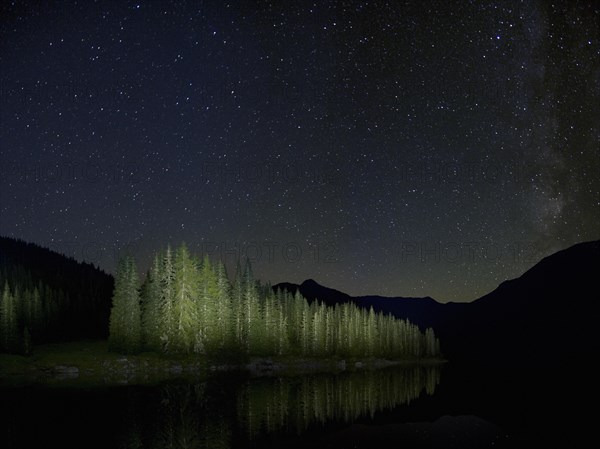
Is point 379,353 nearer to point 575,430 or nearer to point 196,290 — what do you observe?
point 196,290

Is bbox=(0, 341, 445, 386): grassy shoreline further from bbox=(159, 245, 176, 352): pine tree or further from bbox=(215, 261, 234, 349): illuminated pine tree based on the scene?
bbox=(215, 261, 234, 349): illuminated pine tree

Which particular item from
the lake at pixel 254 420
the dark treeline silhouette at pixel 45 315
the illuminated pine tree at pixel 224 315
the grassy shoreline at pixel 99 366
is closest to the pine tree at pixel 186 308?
the grassy shoreline at pixel 99 366

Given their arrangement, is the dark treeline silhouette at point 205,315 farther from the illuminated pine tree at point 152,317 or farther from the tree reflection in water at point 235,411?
the tree reflection in water at point 235,411

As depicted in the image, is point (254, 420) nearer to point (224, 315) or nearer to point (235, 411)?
point (235, 411)

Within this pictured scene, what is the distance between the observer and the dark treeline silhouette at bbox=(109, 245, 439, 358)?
3039 inches

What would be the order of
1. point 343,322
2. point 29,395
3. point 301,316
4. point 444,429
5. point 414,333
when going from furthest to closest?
point 414,333 → point 343,322 → point 301,316 → point 29,395 → point 444,429

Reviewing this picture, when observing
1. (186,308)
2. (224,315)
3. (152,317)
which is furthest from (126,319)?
(224,315)

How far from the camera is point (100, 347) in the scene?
80.8 meters

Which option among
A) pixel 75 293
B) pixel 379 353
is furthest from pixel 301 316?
pixel 75 293

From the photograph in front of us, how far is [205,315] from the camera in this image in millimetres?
82875

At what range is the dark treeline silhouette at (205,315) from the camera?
253ft

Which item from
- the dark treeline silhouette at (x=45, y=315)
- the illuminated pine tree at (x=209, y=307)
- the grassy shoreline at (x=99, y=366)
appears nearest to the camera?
the grassy shoreline at (x=99, y=366)

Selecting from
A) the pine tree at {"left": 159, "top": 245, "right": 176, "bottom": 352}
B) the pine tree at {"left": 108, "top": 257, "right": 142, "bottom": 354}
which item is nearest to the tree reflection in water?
the pine tree at {"left": 108, "top": 257, "right": 142, "bottom": 354}

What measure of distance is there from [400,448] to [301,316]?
9338cm
